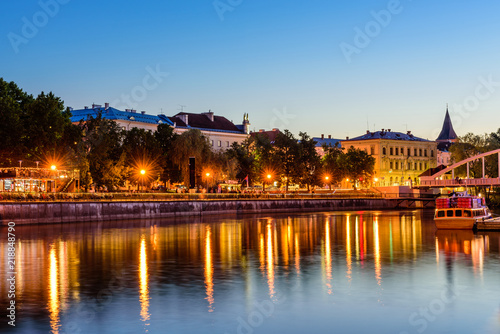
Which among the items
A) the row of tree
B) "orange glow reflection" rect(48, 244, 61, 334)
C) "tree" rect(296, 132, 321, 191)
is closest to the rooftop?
the row of tree

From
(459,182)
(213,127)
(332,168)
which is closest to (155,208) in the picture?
(459,182)

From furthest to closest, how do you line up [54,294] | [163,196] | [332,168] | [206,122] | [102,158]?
[206,122] → [332,168] → [102,158] → [163,196] → [54,294]

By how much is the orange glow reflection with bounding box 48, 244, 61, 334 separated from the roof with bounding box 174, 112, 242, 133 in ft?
340

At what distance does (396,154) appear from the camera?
156 metres

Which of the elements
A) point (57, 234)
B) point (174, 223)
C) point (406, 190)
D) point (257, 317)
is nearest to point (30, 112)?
point (174, 223)

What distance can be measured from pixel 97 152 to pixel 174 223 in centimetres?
2169

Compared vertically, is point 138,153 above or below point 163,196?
above

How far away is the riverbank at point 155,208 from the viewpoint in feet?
206

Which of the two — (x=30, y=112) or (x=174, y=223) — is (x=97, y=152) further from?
(x=174, y=223)

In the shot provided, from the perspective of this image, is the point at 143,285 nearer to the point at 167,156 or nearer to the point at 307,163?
the point at 167,156

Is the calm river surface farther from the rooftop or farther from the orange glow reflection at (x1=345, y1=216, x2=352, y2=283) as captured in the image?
the rooftop

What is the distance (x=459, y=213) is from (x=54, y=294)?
40.5m

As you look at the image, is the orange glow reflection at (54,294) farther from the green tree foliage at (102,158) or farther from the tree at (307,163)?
the tree at (307,163)

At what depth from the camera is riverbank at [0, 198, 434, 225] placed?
206 ft
